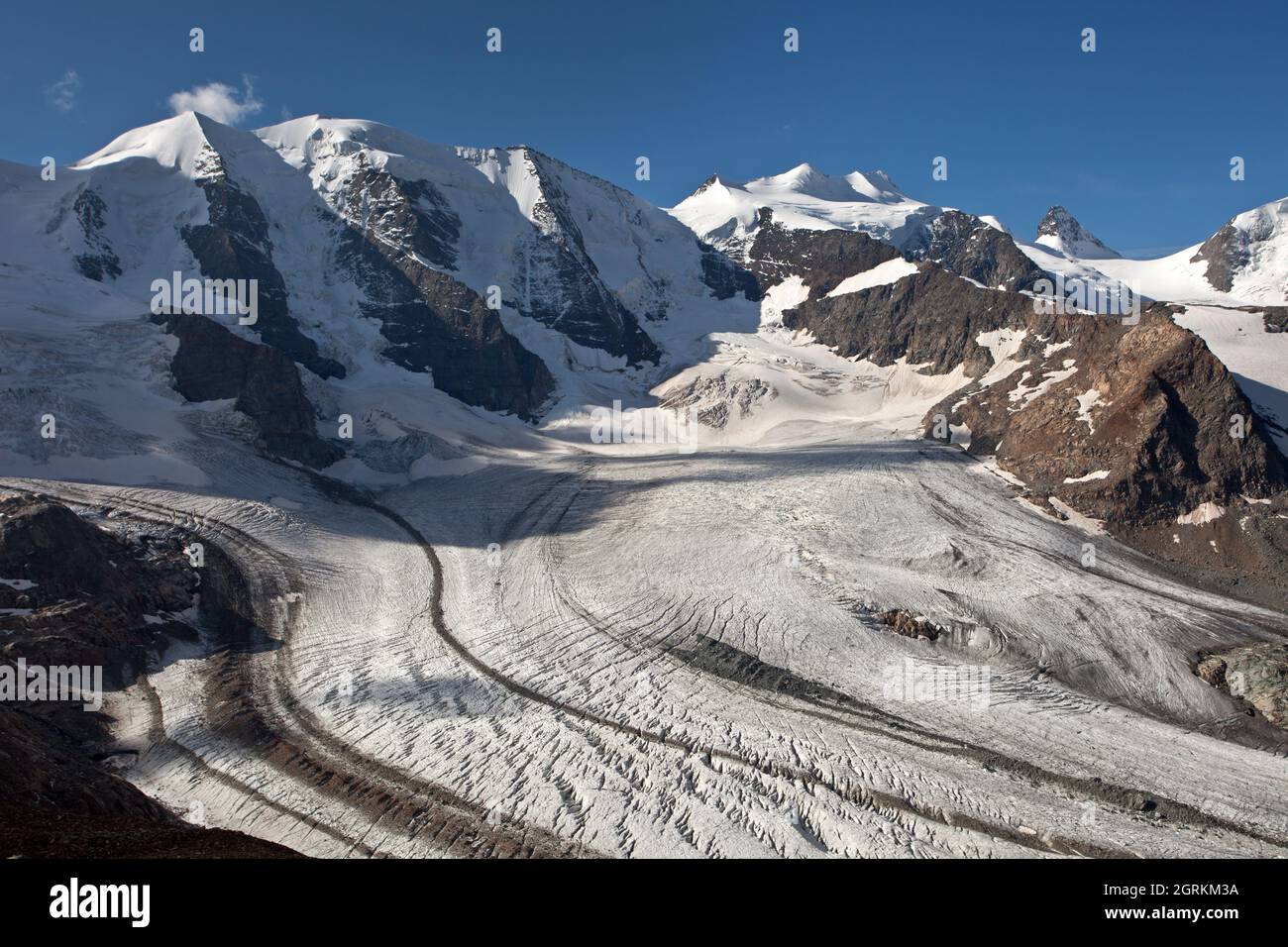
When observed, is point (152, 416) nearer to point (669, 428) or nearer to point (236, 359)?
point (236, 359)

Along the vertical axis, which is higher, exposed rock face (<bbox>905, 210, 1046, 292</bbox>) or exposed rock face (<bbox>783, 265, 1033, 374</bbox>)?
exposed rock face (<bbox>905, 210, 1046, 292</bbox>)

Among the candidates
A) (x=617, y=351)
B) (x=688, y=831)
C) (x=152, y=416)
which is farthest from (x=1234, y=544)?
(x=617, y=351)

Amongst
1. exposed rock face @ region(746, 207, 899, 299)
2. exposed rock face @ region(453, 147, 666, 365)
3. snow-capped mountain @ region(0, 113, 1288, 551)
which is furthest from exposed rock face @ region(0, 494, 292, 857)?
exposed rock face @ region(746, 207, 899, 299)

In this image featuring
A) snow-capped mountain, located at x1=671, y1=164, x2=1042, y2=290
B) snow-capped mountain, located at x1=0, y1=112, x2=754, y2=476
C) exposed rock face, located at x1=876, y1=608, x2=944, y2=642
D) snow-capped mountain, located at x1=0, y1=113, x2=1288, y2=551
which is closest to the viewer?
exposed rock face, located at x1=876, y1=608, x2=944, y2=642

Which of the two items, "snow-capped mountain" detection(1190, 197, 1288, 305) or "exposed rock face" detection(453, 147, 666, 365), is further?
"snow-capped mountain" detection(1190, 197, 1288, 305)

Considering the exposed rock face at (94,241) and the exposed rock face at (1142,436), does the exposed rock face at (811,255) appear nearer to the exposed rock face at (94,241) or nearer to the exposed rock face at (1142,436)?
the exposed rock face at (1142,436)

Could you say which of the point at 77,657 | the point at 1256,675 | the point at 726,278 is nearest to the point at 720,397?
the point at 726,278

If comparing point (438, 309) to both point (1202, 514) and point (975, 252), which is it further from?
point (975, 252)

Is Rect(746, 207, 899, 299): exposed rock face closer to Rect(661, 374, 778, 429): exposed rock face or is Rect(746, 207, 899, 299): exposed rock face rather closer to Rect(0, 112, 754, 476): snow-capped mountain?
Rect(0, 112, 754, 476): snow-capped mountain
